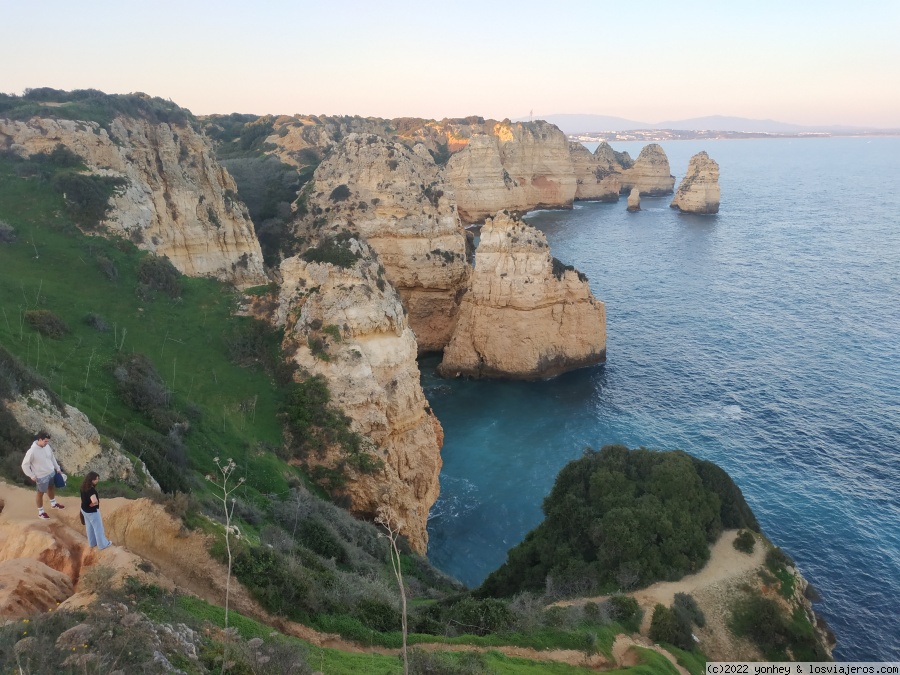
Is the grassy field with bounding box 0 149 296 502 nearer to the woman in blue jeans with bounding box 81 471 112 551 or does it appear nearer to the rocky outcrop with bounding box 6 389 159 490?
the rocky outcrop with bounding box 6 389 159 490

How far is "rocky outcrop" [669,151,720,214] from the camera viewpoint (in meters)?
112

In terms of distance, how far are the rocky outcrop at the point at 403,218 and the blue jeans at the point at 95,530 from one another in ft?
120

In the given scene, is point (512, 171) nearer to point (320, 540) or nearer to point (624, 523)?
point (624, 523)

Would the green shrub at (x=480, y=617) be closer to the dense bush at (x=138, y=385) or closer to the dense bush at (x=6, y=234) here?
the dense bush at (x=138, y=385)

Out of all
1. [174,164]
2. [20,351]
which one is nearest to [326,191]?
[174,164]

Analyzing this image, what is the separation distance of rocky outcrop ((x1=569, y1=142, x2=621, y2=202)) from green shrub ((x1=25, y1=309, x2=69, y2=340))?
12059cm

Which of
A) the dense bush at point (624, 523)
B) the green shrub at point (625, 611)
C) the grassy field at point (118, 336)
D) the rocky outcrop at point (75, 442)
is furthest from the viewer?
the grassy field at point (118, 336)

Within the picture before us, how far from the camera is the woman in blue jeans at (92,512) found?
34.5ft

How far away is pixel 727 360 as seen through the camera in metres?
47.5

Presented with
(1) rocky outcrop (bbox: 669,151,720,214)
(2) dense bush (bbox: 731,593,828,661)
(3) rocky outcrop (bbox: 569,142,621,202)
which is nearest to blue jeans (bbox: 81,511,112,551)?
(2) dense bush (bbox: 731,593,828,661)

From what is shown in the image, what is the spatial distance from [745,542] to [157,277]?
102 feet

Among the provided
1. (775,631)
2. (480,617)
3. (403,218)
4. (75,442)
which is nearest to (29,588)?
(75,442)

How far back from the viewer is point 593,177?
13338 cm

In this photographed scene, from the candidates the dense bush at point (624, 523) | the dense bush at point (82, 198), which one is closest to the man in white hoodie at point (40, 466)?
the dense bush at point (624, 523)
